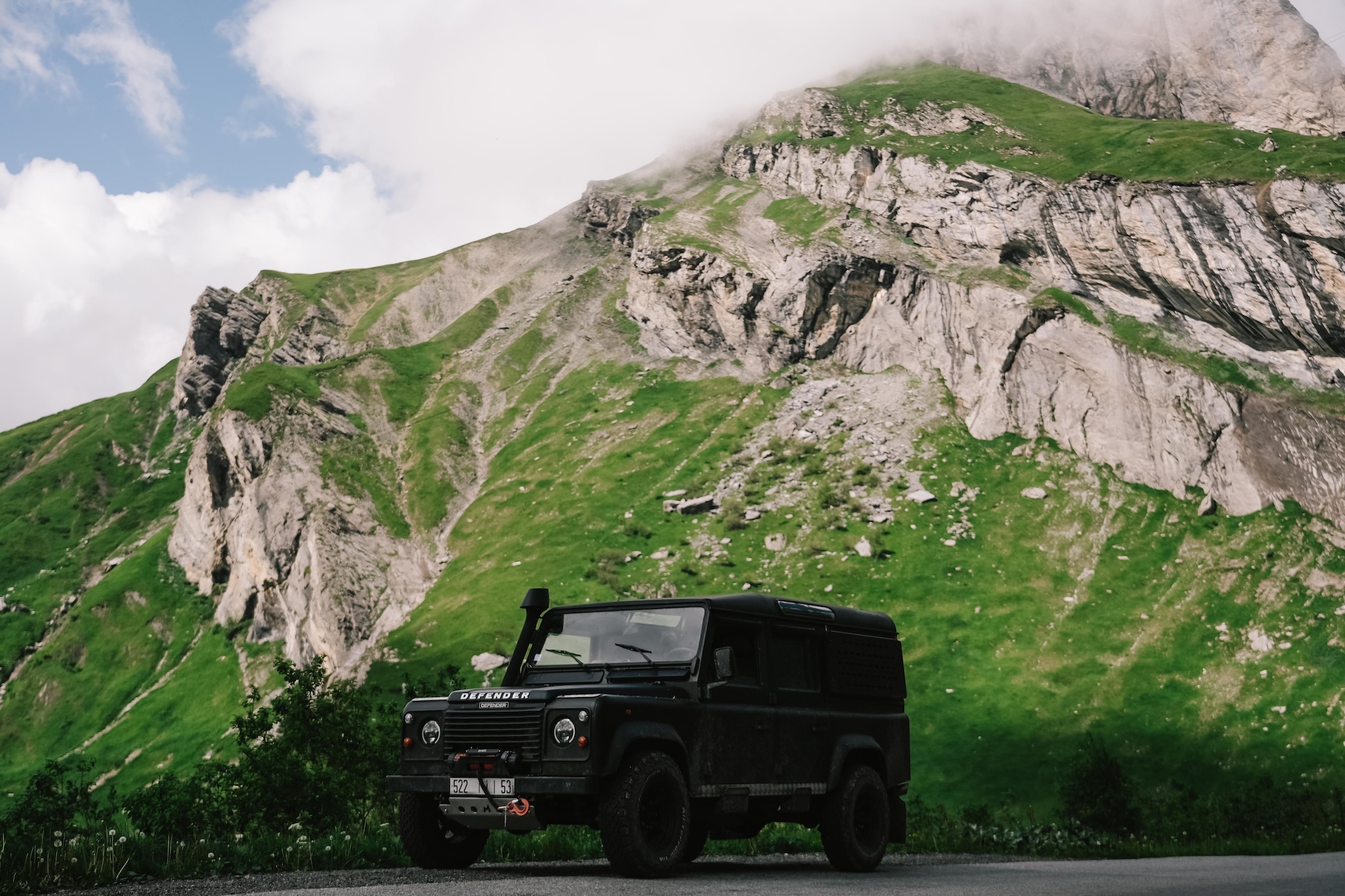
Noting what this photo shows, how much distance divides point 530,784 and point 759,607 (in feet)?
13.6

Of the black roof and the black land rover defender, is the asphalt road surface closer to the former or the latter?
the black land rover defender

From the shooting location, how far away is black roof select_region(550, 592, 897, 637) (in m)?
13.3

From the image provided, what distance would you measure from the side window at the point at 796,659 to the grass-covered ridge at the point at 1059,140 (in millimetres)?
78931

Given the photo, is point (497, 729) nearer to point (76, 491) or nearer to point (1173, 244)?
point (1173, 244)

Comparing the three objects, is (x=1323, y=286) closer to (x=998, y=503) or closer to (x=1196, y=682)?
(x=998, y=503)

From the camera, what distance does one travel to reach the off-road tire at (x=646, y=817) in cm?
1119

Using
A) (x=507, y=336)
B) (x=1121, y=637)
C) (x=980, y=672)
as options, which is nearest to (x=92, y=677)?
(x=507, y=336)

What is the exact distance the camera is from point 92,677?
304 feet

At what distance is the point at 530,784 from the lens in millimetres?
11258

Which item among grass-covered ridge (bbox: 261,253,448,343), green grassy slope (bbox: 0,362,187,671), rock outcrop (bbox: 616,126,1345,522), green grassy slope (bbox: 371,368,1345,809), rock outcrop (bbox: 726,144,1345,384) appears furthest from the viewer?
grass-covered ridge (bbox: 261,253,448,343)

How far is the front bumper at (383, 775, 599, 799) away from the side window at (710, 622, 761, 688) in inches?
111

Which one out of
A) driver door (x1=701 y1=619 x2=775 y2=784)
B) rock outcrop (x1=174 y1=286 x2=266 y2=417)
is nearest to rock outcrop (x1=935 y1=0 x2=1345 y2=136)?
rock outcrop (x1=174 y1=286 x2=266 y2=417)

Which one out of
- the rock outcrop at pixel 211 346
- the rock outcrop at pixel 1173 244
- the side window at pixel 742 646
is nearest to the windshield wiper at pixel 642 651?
the side window at pixel 742 646

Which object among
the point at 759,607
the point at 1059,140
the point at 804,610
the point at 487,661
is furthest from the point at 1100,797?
the point at 1059,140
